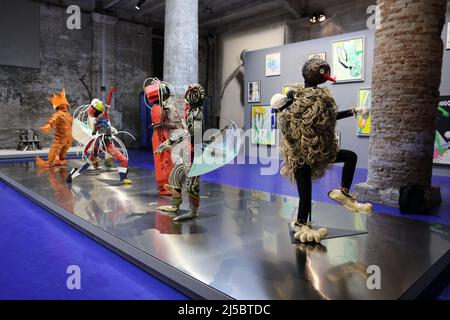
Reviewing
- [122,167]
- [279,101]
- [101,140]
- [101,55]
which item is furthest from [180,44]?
[101,55]

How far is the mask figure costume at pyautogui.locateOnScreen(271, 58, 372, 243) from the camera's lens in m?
2.78

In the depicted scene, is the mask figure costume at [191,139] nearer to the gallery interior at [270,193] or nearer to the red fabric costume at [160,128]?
the gallery interior at [270,193]

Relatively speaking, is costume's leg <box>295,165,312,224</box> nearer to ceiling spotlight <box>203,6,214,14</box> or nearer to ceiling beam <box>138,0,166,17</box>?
ceiling beam <box>138,0,166,17</box>

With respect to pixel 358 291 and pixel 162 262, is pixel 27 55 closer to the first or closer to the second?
pixel 162 262

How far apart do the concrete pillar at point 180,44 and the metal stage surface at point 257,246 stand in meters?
3.48

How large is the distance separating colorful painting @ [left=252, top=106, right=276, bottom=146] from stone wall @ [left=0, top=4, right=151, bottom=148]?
4.88 metres

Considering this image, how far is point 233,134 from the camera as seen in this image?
3.19m

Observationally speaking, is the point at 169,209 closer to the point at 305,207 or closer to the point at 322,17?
the point at 305,207

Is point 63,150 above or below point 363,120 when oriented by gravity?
below

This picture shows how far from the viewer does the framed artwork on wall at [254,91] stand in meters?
10.3

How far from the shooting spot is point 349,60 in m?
8.23

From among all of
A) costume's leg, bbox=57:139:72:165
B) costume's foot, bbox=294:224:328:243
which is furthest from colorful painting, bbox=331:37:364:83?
costume's foot, bbox=294:224:328:243

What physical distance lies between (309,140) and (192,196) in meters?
1.21

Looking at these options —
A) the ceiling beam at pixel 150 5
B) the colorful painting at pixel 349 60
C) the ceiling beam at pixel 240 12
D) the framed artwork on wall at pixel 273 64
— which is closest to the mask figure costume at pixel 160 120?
the colorful painting at pixel 349 60
